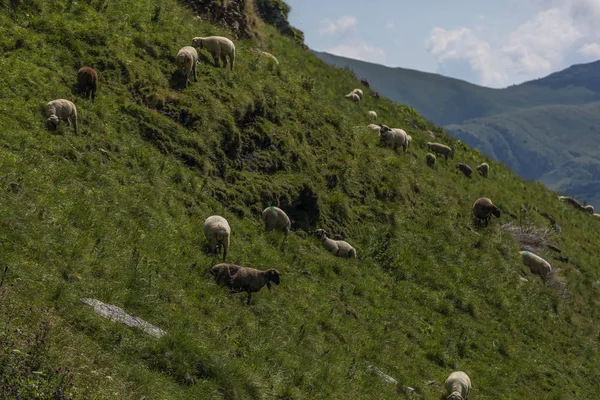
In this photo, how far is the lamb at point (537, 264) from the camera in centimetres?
2736

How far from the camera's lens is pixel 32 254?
10.1 metres

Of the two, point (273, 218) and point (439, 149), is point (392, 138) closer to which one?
point (439, 149)

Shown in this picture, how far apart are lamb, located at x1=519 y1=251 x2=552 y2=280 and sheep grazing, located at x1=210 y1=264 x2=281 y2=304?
17.1 metres

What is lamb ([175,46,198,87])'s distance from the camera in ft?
67.8

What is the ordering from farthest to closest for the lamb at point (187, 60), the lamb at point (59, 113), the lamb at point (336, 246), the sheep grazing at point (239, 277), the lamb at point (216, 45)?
the lamb at point (216, 45), the lamb at point (187, 60), the lamb at point (336, 246), the lamb at point (59, 113), the sheep grazing at point (239, 277)

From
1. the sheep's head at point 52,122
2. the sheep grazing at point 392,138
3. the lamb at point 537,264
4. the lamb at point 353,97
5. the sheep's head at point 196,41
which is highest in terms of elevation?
the lamb at point 353,97

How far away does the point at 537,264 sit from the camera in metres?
27.5

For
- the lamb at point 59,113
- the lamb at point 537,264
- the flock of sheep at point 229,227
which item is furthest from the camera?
the lamb at point 537,264

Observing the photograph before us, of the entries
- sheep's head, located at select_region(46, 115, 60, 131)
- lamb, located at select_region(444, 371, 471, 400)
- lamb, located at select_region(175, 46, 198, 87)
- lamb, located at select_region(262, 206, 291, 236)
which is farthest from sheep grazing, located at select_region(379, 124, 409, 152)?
sheep's head, located at select_region(46, 115, 60, 131)

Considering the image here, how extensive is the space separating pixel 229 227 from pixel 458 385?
7036 millimetres

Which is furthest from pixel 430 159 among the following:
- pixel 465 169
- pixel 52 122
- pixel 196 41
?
pixel 52 122

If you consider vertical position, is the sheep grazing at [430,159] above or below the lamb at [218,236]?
above

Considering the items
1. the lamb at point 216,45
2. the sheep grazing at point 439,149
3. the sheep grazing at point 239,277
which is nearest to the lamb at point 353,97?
the sheep grazing at point 439,149

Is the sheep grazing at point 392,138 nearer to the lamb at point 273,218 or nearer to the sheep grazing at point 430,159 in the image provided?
the sheep grazing at point 430,159
